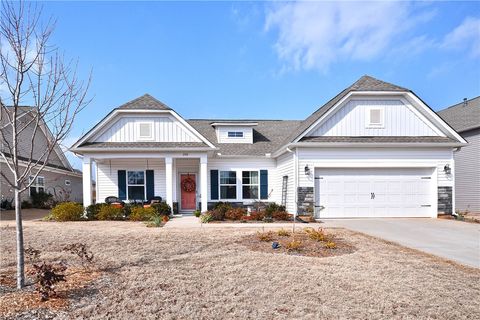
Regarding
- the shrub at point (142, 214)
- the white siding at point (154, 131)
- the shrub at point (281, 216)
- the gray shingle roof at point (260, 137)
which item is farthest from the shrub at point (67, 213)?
the shrub at point (281, 216)

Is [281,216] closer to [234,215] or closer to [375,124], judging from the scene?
[234,215]

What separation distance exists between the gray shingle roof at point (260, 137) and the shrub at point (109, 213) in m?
5.47

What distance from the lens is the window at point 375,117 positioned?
15.1 metres

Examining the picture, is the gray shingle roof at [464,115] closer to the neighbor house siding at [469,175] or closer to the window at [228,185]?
the neighbor house siding at [469,175]

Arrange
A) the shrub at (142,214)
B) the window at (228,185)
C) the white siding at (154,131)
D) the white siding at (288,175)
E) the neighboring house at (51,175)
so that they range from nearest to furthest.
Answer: the shrub at (142,214) < the white siding at (288,175) < the white siding at (154,131) < the window at (228,185) < the neighboring house at (51,175)

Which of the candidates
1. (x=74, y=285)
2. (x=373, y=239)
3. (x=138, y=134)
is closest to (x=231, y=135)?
(x=138, y=134)

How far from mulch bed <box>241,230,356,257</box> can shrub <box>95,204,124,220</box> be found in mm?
7100

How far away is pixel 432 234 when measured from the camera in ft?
34.6

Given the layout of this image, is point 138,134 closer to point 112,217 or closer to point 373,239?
point 112,217

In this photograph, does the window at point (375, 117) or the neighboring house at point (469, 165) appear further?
the neighboring house at point (469, 165)

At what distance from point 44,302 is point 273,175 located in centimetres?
1463

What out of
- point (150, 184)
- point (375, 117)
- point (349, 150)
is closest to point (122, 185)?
point (150, 184)

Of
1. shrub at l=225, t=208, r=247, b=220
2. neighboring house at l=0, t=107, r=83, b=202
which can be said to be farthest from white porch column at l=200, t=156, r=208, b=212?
neighboring house at l=0, t=107, r=83, b=202

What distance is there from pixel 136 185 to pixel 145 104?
424 centimetres
